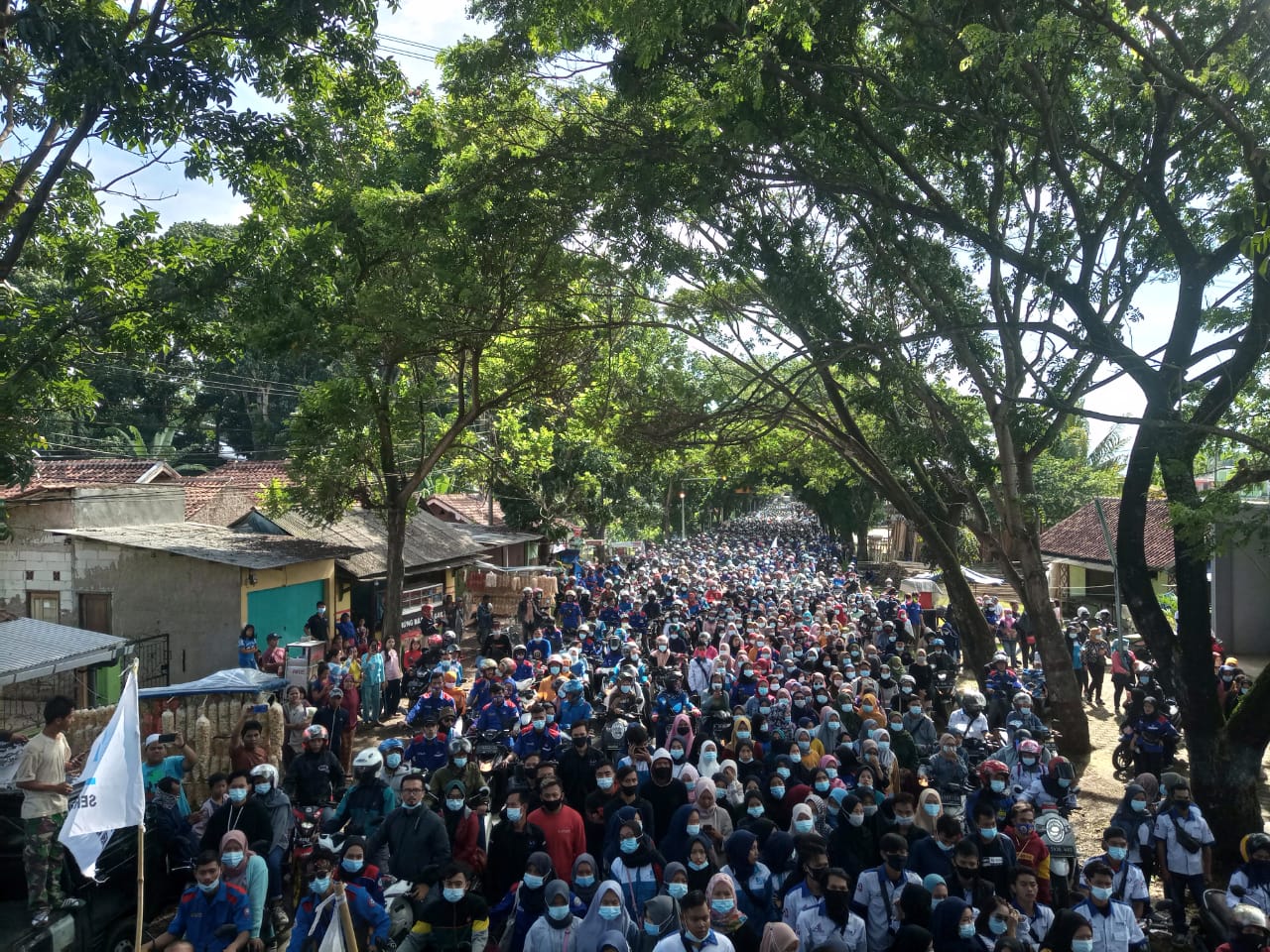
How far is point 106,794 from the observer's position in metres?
5.85

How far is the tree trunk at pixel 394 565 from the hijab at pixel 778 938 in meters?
12.1

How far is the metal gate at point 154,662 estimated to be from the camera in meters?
14.5

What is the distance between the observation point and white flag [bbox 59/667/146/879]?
5.73 m

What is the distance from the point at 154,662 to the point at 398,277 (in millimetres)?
7133

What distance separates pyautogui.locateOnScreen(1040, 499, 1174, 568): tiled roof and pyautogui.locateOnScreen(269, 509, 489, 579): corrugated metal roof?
48.5ft

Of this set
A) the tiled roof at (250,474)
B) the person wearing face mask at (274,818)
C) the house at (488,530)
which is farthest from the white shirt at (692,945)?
the tiled roof at (250,474)

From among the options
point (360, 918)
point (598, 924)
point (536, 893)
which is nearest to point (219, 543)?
point (360, 918)

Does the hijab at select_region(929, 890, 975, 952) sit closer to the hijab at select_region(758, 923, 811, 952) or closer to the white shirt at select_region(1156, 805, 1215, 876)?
the hijab at select_region(758, 923, 811, 952)

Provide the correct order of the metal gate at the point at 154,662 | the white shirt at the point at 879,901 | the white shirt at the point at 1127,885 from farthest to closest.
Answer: the metal gate at the point at 154,662 < the white shirt at the point at 1127,885 < the white shirt at the point at 879,901

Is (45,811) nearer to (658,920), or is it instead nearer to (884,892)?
(658,920)

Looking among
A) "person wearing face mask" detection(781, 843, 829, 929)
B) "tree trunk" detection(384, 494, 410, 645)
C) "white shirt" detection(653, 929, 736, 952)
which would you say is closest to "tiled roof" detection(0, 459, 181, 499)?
"tree trunk" detection(384, 494, 410, 645)

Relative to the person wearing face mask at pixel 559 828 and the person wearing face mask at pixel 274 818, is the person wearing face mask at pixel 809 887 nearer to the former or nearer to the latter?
the person wearing face mask at pixel 559 828

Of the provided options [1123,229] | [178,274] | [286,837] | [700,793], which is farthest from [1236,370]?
[178,274]

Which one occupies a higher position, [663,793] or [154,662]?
[154,662]
